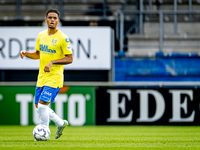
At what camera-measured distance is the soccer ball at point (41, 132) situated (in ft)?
18.8

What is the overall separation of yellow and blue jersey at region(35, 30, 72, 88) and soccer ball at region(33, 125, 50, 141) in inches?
23.8

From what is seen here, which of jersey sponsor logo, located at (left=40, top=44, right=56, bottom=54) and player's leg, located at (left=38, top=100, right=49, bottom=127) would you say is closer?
player's leg, located at (left=38, top=100, right=49, bottom=127)

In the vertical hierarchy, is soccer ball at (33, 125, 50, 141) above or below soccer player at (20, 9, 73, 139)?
below

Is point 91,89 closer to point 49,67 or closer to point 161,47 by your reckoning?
point 161,47

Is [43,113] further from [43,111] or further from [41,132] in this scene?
[41,132]

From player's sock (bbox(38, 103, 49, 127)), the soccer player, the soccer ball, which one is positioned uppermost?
the soccer player

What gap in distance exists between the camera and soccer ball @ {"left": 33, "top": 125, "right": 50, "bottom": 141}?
5723mm

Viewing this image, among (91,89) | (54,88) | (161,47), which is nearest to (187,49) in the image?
(161,47)

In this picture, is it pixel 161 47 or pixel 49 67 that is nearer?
pixel 49 67

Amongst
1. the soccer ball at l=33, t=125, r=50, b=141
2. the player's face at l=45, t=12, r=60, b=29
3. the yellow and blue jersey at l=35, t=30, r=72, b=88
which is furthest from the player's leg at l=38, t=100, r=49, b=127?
the player's face at l=45, t=12, r=60, b=29

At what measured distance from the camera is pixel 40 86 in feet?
19.4

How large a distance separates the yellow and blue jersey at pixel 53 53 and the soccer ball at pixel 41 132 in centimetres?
60

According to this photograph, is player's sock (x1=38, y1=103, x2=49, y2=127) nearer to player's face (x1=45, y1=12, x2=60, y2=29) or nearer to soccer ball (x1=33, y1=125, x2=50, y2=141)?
soccer ball (x1=33, y1=125, x2=50, y2=141)

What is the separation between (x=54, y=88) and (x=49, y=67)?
1.43ft
